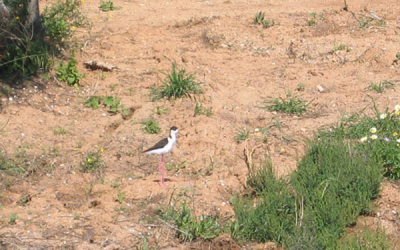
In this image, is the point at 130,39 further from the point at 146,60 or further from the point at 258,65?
the point at 258,65

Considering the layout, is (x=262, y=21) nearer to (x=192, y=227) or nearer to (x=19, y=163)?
(x=19, y=163)

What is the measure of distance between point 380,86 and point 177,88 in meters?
2.49

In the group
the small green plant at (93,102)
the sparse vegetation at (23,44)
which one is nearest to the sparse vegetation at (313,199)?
the small green plant at (93,102)

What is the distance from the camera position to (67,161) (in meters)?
6.33

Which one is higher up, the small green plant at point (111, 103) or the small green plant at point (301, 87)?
the small green plant at point (301, 87)

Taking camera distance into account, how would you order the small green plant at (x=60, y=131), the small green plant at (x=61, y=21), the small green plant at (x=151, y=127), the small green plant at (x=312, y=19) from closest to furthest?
the small green plant at (x=60, y=131)
the small green plant at (x=151, y=127)
the small green plant at (x=61, y=21)
the small green plant at (x=312, y=19)

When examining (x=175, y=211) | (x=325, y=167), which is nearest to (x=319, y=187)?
(x=325, y=167)

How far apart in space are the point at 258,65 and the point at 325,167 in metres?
2.86

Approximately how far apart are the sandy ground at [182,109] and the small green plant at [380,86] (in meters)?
0.09

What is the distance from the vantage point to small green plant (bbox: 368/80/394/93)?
770cm

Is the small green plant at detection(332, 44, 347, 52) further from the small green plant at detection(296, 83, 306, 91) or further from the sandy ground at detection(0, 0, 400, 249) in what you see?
the small green plant at detection(296, 83, 306, 91)

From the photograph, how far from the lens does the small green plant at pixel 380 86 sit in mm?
7699

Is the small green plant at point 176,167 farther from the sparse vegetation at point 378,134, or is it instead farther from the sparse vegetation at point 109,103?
the sparse vegetation at point 378,134

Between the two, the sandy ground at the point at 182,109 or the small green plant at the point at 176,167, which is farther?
the small green plant at the point at 176,167
